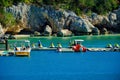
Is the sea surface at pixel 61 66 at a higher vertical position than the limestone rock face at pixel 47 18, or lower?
lower

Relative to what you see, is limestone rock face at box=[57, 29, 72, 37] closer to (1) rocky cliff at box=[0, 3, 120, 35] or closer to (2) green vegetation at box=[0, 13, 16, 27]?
(1) rocky cliff at box=[0, 3, 120, 35]

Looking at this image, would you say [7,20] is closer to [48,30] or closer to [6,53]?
[48,30]

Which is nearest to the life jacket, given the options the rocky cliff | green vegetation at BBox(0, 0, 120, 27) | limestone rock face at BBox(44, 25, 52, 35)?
limestone rock face at BBox(44, 25, 52, 35)

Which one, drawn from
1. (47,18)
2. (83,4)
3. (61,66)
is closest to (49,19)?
(47,18)

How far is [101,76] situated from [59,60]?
1062cm

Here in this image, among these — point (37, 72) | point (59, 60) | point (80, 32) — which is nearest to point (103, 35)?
point (80, 32)

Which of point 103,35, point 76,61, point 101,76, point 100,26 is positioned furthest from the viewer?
point 100,26

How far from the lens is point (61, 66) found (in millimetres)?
48062

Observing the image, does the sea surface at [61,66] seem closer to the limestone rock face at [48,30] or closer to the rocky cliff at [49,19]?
the limestone rock face at [48,30]

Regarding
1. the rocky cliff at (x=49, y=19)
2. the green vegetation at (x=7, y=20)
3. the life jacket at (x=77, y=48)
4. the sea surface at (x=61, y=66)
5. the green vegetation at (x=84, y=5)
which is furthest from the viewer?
the green vegetation at (x=84, y=5)

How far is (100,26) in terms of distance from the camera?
89438 millimetres

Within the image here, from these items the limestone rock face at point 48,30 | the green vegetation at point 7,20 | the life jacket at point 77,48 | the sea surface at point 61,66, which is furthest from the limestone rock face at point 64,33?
the sea surface at point 61,66

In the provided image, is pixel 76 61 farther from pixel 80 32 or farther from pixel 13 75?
pixel 80 32

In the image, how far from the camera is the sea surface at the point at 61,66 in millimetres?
42531
